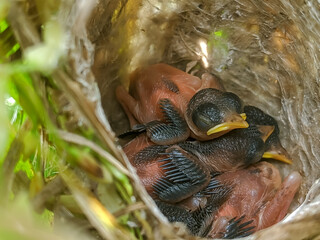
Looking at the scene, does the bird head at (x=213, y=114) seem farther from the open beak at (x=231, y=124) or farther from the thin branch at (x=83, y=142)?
the thin branch at (x=83, y=142)

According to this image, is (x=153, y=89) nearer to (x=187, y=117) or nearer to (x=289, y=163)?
(x=187, y=117)

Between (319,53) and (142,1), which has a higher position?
(142,1)

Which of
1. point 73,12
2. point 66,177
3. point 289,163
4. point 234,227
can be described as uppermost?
point 73,12

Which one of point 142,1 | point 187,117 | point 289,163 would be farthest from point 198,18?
point 289,163

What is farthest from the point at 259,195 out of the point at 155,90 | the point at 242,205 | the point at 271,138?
the point at 155,90

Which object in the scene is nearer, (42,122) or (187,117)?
(42,122)

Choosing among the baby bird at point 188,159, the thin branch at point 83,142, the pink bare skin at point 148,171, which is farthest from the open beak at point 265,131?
the thin branch at point 83,142

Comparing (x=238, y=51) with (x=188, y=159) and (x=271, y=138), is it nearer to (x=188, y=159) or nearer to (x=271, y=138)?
(x=271, y=138)

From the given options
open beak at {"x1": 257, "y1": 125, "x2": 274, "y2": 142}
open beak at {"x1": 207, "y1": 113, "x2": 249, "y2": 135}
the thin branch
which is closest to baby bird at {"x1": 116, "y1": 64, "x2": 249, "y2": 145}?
open beak at {"x1": 207, "y1": 113, "x2": 249, "y2": 135}
